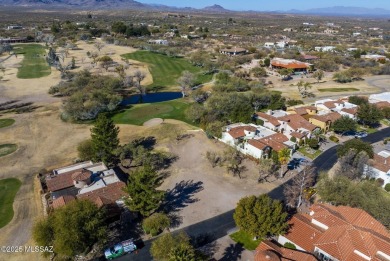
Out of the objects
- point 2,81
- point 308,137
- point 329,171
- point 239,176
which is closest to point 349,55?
point 308,137

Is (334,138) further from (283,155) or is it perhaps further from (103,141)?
(103,141)

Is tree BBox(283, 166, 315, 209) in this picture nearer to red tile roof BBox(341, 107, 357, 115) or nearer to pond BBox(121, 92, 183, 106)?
red tile roof BBox(341, 107, 357, 115)

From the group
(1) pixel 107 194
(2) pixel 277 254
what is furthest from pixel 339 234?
(1) pixel 107 194

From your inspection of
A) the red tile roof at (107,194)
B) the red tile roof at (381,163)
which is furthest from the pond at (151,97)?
the red tile roof at (381,163)

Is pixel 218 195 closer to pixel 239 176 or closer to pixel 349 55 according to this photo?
pixel 239 176

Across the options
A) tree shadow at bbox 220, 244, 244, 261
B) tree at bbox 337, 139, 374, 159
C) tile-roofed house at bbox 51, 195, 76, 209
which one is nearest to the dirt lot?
tree shadow at bbox 220, 244, 244, 261

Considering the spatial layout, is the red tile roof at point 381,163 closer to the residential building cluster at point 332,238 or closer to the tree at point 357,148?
the tree at point 357,148
